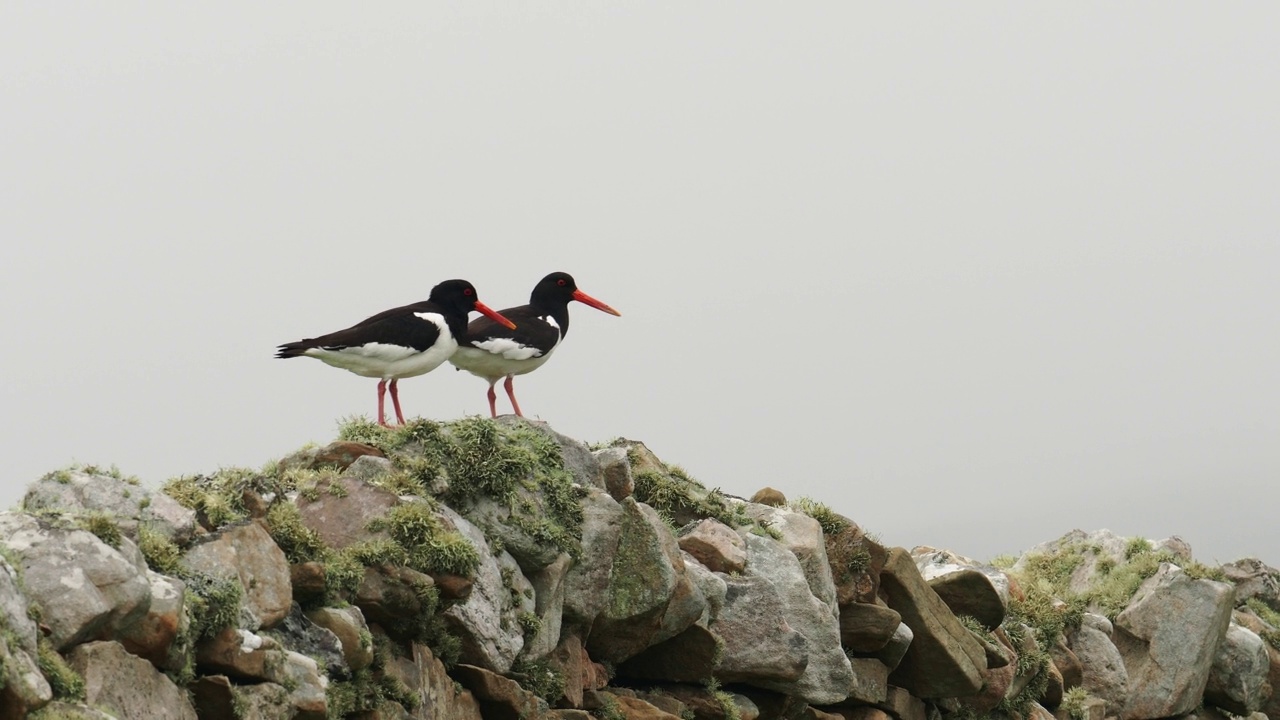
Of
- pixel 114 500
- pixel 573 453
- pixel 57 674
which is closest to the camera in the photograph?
pixel 57 674

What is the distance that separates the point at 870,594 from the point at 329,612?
11.1m

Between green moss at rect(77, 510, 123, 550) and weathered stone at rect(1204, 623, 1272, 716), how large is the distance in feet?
92.8

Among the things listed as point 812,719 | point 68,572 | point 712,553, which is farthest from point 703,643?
point 68,572

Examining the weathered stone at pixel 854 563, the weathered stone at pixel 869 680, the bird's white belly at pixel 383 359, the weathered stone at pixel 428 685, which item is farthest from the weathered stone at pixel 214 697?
the weathered stone at pixel 869 680

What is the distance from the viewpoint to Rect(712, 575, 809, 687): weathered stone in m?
18.9

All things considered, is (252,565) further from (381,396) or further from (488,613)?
(381,396)

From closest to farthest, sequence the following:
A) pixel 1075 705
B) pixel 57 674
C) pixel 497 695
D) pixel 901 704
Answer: pixel 57 674 < pixel 497 695 < pixel 901 704 < pixel 1075 705

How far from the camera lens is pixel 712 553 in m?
19.4

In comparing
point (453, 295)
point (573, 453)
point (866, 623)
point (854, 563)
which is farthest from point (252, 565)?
point (854, 563)

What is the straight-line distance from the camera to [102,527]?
411 inches

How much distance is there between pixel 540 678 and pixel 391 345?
210 inches

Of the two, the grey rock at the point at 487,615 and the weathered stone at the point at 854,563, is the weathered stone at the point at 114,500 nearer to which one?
the grey rock at the point at 487,615

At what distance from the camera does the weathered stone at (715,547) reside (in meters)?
19.4

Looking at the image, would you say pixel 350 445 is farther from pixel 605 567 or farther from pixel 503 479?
pixel 605 567
